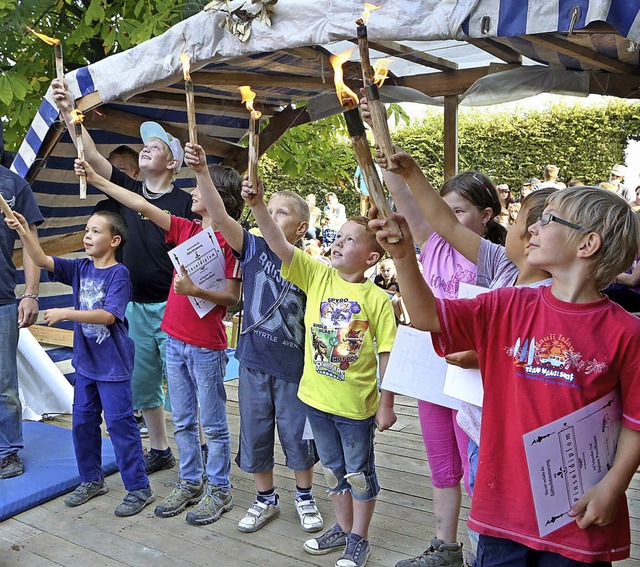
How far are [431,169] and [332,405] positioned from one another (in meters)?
12.4

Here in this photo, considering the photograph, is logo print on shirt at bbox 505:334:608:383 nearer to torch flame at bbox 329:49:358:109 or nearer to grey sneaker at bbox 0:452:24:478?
torch flame at bbox 329:49:358:109

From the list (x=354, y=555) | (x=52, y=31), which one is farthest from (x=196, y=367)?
(x=52, y=31)

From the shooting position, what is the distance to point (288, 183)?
1543cm

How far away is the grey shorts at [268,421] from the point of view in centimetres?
297

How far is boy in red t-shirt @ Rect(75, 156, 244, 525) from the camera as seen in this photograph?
3174mm

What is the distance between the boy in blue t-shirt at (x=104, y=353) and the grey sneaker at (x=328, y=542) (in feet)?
3.12

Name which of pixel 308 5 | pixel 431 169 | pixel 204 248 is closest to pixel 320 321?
pixel 204 248

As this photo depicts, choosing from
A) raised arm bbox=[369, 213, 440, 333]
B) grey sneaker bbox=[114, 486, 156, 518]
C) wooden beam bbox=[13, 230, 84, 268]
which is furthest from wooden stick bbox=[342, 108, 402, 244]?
wooden beam bbox=[13, 230, 84, 268]

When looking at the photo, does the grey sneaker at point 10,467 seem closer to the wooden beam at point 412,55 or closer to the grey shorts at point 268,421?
the grey shorts at point 268,421

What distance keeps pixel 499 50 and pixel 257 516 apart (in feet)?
10.9

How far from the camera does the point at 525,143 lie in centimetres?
1379

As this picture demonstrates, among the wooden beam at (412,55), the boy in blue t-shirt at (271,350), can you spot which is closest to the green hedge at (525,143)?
the wooden beam at (412,55)

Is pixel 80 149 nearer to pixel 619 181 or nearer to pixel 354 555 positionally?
pixel 354 555

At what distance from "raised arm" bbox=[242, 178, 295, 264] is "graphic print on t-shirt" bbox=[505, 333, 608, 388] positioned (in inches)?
46.0
